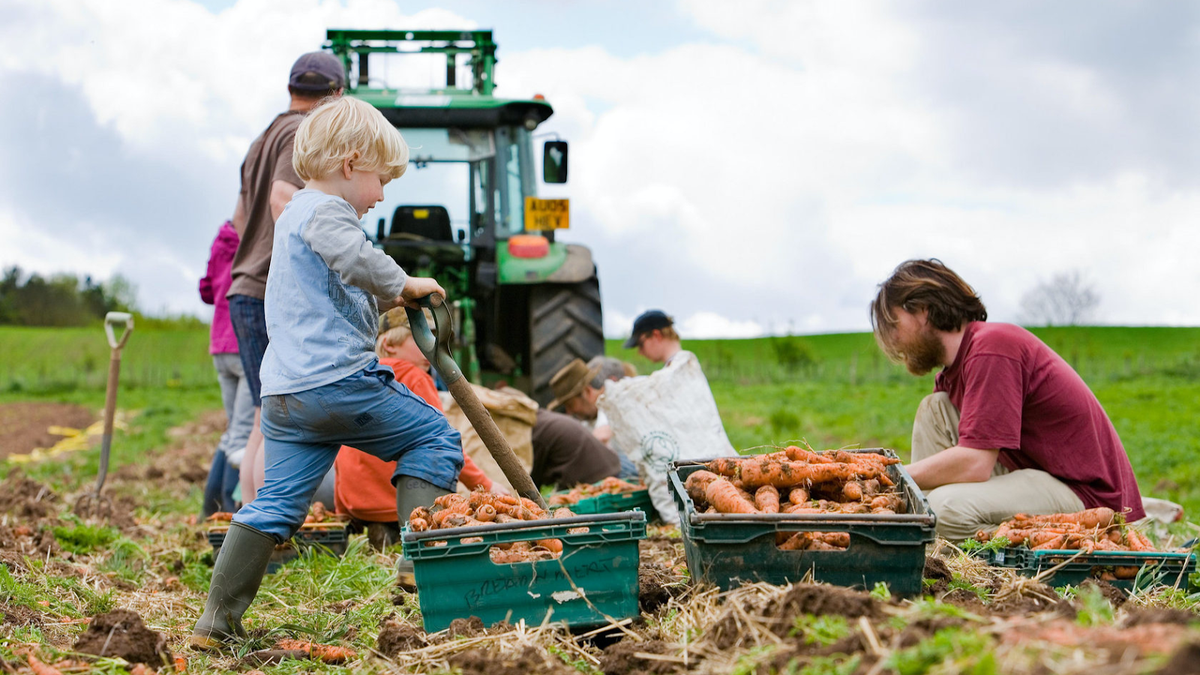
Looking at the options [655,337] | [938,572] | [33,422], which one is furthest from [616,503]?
[33,422]

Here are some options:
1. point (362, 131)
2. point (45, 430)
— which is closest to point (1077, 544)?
point (362, 131)

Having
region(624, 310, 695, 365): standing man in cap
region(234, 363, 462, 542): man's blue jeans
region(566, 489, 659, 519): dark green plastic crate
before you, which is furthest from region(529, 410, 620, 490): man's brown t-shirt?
region(234, 363, 462, 542): man's blue jeans

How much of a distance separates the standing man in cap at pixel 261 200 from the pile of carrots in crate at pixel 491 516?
171 centimetres

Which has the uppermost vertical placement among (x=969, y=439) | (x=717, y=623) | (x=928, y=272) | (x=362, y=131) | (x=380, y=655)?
(x=362, y=131)

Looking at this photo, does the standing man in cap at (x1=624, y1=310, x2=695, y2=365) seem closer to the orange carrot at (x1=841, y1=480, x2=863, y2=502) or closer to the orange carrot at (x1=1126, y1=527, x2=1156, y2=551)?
the orange carrot at (x1=1126, y1=527, x2=1156, y2=551)

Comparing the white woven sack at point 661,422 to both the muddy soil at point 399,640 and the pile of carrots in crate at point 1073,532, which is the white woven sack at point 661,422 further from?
the muddy soil at point 399,640

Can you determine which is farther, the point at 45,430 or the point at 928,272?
the point at 45,430

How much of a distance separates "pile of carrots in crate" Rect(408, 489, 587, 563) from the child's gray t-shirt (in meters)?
0.49

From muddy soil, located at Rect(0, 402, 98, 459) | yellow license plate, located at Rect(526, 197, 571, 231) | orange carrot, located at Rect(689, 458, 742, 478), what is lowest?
muddy soil, located at Rect(0, 402, 98, 459)

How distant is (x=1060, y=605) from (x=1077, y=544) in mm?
1325

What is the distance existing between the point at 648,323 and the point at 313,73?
248cm

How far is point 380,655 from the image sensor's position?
2633mm

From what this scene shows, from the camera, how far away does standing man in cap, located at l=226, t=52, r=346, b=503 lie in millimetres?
4344

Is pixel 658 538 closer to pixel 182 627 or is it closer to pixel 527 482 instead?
pixel 527 482
